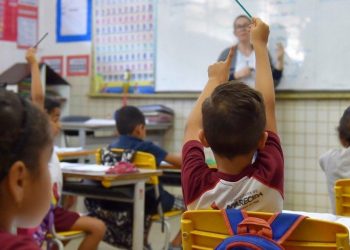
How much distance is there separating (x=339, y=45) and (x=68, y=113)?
3013mm

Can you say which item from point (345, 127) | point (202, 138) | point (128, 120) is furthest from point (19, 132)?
point (128, 120)

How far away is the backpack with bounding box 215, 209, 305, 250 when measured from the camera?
117cm

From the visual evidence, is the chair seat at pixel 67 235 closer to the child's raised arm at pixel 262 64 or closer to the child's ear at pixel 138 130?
the child's ear at pixel 138 130

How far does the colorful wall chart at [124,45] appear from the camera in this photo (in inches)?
222

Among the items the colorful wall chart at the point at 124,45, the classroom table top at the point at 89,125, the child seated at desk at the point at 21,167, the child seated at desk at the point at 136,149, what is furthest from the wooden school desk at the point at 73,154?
the child seated at desk at the point at 21,167

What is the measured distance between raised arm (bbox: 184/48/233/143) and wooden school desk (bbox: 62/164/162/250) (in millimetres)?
1376

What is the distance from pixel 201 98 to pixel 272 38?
3.33m

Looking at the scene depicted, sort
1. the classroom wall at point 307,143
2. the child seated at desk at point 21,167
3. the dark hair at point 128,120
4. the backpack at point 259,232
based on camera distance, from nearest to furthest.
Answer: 1. the child seated at desk at point 21,167
2. the backpack at point 259,232
3. the dark hair at point 128,120
4. the classroom wall at point 307,143

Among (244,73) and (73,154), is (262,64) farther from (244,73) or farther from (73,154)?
(244,73)

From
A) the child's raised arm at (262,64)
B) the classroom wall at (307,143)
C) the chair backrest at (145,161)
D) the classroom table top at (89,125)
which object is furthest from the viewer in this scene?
the classroom table top at (89,125)

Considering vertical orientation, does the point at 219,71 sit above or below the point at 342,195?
above

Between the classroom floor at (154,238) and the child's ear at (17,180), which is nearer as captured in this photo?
the child's ear at (17,180)

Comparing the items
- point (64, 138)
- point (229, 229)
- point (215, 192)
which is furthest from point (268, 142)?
point (64, 138)

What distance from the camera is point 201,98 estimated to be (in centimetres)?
167
